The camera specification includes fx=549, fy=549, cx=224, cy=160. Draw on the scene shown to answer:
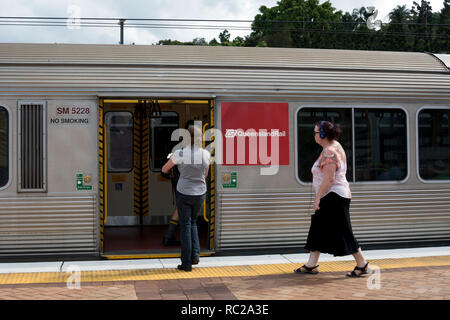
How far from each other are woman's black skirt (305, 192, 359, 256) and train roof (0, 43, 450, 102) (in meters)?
2.14

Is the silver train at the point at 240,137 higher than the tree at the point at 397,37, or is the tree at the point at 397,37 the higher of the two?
the tree at the point at 397,37

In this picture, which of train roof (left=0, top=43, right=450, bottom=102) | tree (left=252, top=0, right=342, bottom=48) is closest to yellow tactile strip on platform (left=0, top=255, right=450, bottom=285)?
train roof (left=0, top=43, right=450, bottom=102)

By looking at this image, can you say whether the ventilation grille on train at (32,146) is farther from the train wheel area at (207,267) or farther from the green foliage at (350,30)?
the green foliage at (350,30)

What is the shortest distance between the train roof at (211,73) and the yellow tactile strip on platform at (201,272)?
239cm

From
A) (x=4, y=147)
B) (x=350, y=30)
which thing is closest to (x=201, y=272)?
(x=4, y=147)

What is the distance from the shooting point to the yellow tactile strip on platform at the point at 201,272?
6218mm

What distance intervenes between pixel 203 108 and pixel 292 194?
11.2ft

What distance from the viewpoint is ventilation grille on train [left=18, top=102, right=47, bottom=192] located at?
7219mm

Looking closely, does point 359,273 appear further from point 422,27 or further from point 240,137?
point 422,27

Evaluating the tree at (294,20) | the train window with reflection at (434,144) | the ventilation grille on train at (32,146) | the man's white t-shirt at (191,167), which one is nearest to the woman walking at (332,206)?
the man's white t-shirt at (191,167)

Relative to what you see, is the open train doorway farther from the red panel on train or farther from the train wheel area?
the train wheel area

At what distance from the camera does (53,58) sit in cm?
750

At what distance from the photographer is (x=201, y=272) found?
21.7ft
